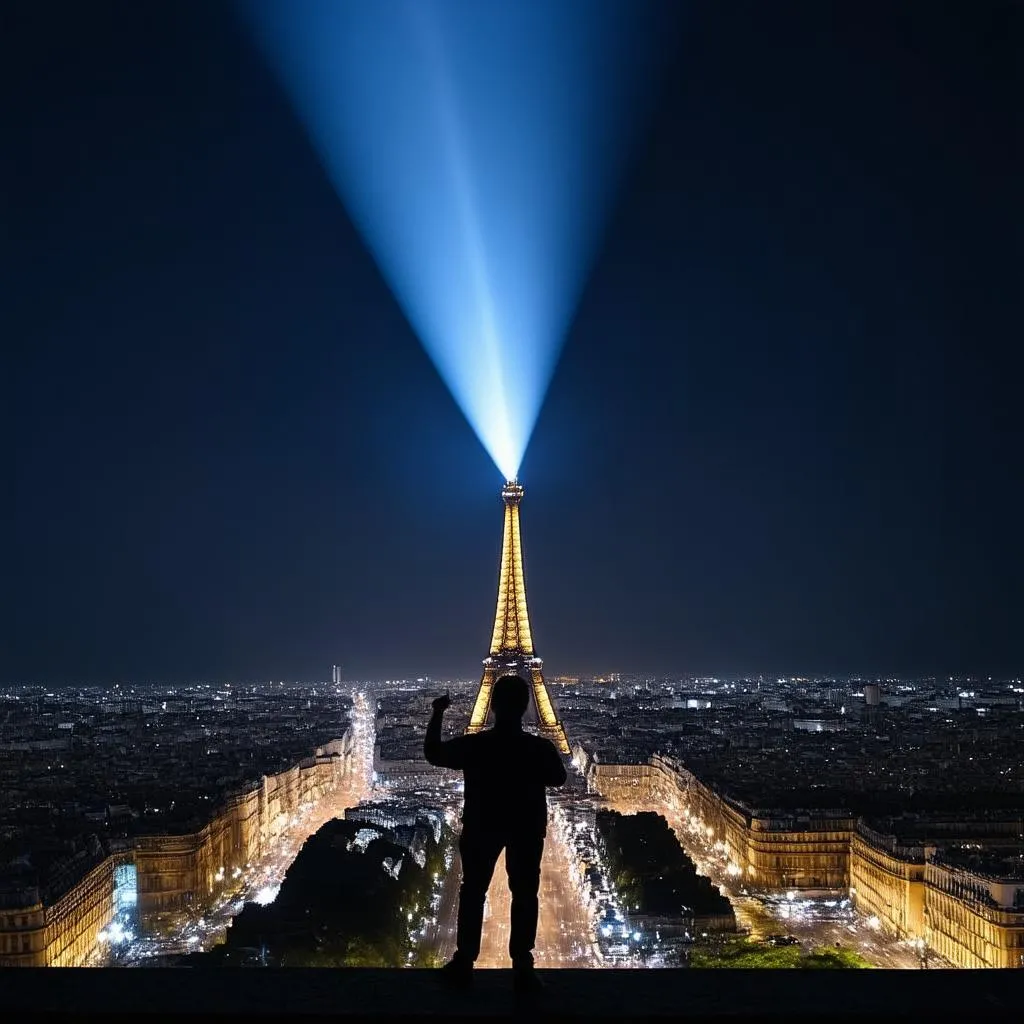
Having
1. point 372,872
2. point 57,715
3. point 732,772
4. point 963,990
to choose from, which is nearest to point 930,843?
point 372,872

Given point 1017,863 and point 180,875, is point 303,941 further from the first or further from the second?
point 1017,863

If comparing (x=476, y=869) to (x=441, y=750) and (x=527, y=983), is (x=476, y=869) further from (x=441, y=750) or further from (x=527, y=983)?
(x=527, y=983)

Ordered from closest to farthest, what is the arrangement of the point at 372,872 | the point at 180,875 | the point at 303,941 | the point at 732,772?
1. the point at 303,941
2. the point at 372,872
3. the point at 180,875
4. the point at 732,772

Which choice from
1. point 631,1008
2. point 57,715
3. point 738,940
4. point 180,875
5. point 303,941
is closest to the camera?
point 631,1008

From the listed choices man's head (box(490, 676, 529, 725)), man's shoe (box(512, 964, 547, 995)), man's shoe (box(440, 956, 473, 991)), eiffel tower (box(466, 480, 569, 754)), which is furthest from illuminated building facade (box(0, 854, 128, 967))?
eiffel tower (box(466, 480, 569, 754))

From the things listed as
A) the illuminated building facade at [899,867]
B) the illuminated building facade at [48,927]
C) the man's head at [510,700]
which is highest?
the man's head at [510,700]

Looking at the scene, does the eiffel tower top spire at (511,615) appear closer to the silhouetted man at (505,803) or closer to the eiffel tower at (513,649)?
the eiffel tower at (513,649)

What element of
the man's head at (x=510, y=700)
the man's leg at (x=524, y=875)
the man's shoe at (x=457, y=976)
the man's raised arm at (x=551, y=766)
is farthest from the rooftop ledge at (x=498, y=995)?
the man's head at (x=510, y=700)
